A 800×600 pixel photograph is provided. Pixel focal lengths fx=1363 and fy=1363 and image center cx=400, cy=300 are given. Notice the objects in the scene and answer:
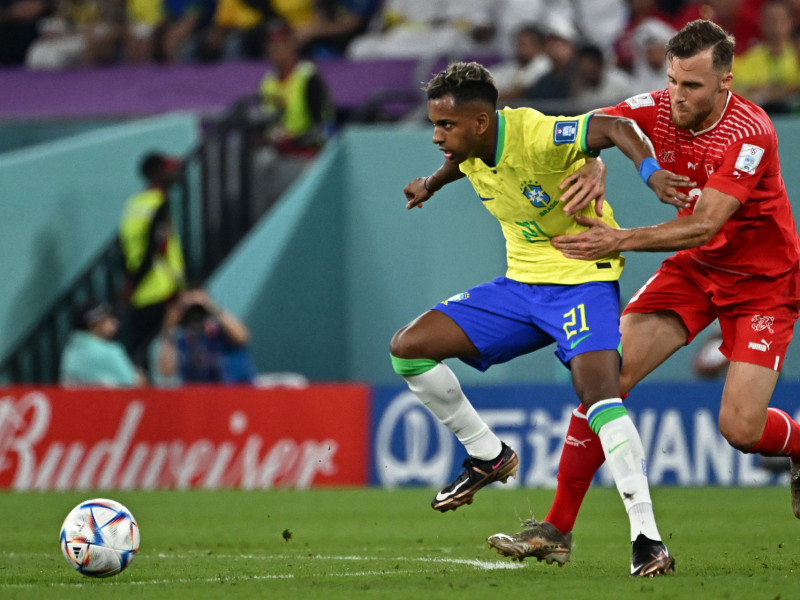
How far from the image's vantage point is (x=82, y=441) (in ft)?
37.9

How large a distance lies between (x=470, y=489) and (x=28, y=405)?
6306mm

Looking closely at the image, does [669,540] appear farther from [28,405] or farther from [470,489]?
[28,405]

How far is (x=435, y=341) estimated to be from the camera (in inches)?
244

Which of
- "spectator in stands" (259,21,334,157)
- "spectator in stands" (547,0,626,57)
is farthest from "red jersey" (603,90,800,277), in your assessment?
"spectator in stands" (547,0,626,57)

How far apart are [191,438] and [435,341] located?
5765mm

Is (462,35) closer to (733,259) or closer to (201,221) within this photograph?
(201,221)

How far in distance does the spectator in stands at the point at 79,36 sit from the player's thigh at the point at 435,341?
39.5 ft

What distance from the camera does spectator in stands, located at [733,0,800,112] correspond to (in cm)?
1260

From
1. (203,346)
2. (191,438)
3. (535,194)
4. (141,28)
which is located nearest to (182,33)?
(141,28)

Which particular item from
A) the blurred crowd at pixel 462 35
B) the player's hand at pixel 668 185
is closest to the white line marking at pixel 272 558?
the player's hand at pixel 668 185

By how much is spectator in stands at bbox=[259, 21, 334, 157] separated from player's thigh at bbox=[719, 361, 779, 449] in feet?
28.0

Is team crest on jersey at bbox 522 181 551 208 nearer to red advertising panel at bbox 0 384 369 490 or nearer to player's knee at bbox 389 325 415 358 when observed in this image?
player's knee at bbox 389 325 415 358

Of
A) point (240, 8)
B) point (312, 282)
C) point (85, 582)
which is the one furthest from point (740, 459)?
→ point (240, 8)

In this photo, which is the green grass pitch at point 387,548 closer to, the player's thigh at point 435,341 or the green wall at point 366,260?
the player's thigh at point 435,341
